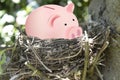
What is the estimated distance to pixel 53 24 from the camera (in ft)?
4.84

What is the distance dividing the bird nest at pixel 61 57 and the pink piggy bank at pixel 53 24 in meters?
0.03

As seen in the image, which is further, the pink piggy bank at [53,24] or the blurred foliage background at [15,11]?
the blurred foliage background at [15,11]

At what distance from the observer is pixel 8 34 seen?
7.43 feet

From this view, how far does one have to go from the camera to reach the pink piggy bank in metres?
1.46

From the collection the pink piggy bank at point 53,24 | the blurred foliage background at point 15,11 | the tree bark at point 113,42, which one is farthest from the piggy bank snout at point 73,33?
the blurred foliage background at point 15,11

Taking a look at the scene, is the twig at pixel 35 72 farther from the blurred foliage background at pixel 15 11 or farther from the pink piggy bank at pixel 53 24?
the blurred foliage background at pixel 15 11

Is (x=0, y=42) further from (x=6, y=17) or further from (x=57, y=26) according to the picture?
(x=57, y=26)

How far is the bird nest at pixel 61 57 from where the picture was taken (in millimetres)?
1395

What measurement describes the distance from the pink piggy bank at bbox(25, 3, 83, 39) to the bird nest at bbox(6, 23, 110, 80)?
0.11 ft

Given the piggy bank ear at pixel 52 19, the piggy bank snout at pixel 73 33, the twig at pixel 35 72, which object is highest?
the piggy bank ear at pixel 52 19

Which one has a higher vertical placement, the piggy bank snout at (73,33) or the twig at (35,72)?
the piggy bank snout at (73,33)

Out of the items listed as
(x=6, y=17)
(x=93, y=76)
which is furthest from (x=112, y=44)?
(x=6, y=17)

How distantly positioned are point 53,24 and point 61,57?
0.47 ft

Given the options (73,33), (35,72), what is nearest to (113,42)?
(73,33)
